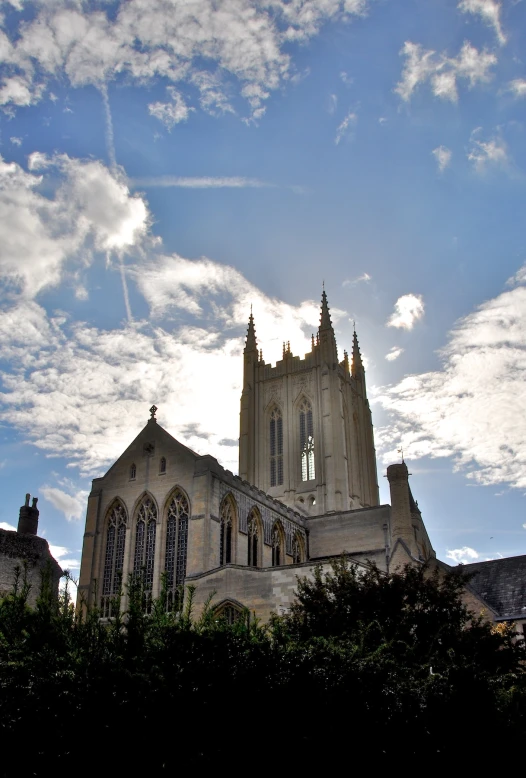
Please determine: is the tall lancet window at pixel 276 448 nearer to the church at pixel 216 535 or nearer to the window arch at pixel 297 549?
the church at pixel 216 535

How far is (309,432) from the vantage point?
208ft

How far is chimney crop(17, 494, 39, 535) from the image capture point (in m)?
39.7

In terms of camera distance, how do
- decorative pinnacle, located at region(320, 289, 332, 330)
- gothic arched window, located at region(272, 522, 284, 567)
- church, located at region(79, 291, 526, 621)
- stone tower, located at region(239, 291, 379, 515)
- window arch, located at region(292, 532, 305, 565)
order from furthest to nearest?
1. decorative pinnacle, located at region(320, 289, 332, 330)
2. stone tower, located at region(239, 291, 379, 515)
3. window arch, located at region(292, 532, 305, 565)
4. gothic arched window, located at region(272, 522, 284, 567)
5. church, located at region(79, 291, 526, 621)

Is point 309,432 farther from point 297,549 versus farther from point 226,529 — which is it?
point 226,529

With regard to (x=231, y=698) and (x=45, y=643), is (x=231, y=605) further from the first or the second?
(x=231, y=698)

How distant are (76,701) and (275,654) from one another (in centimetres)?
421

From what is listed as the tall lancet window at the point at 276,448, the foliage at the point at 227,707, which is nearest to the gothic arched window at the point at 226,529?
the foliage at the point at 227,707

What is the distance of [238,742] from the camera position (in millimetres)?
13000

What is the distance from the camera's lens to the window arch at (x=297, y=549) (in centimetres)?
4636

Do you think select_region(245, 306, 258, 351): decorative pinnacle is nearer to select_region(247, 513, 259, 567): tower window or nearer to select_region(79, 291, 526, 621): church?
select_region(79, 291, 526, 621): church

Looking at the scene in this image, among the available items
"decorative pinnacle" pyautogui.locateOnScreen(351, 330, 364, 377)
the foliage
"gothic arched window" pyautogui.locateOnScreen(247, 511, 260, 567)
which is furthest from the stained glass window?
"decorative pinnacle" pyautogui.locateOnScreen(351, 330, 364, 377)

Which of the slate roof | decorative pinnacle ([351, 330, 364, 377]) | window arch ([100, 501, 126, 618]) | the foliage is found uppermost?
decorative pinnacle ([351, 330, 364, 377])

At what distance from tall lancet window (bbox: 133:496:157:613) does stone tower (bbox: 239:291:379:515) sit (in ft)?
73.7

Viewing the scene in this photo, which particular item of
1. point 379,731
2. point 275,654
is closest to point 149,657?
point 275,654
